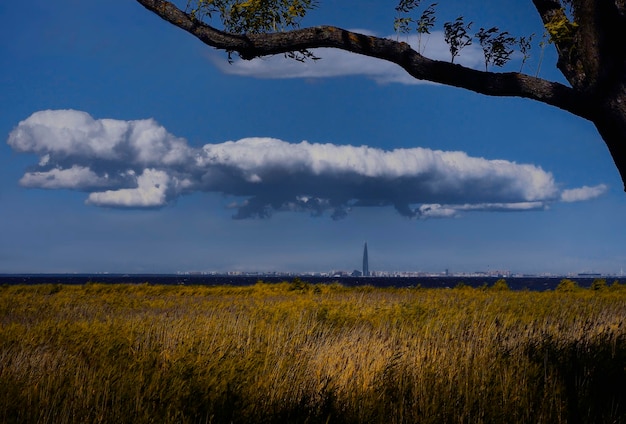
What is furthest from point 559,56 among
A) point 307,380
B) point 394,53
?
point 307,380

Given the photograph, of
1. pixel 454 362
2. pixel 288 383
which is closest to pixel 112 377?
pixel 288 383

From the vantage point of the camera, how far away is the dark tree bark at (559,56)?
6.59 meters

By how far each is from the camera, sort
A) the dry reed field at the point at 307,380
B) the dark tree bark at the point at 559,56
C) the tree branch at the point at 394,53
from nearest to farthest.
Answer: the dry reed field at the point at 307,380, the dark tree bark at the point at 559,56, the tree branch at the point at 394,53

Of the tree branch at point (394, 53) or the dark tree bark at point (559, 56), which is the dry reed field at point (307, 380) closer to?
the dark tree bark at point (559, 56)

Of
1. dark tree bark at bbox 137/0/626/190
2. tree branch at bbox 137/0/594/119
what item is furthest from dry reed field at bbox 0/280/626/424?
tree branch at bbox 137/0/594/119

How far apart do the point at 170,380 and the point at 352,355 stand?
210 cm

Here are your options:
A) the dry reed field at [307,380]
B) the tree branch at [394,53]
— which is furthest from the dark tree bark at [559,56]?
the dry reed field at [307,380]

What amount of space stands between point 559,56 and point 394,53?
1.87m

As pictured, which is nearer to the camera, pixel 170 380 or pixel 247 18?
pixel 170 380

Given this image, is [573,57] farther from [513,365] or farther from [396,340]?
[396,340]

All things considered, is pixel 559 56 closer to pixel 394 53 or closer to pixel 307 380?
pixel 394 53

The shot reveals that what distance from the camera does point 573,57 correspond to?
22.9 ft

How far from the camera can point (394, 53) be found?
23.0 ft

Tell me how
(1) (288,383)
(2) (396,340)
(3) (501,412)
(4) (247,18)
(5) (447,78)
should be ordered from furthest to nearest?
(2) (396,340) → (4) (247,18) → (5) (447,78) → (1) (288,383) → (3) (501,412)
